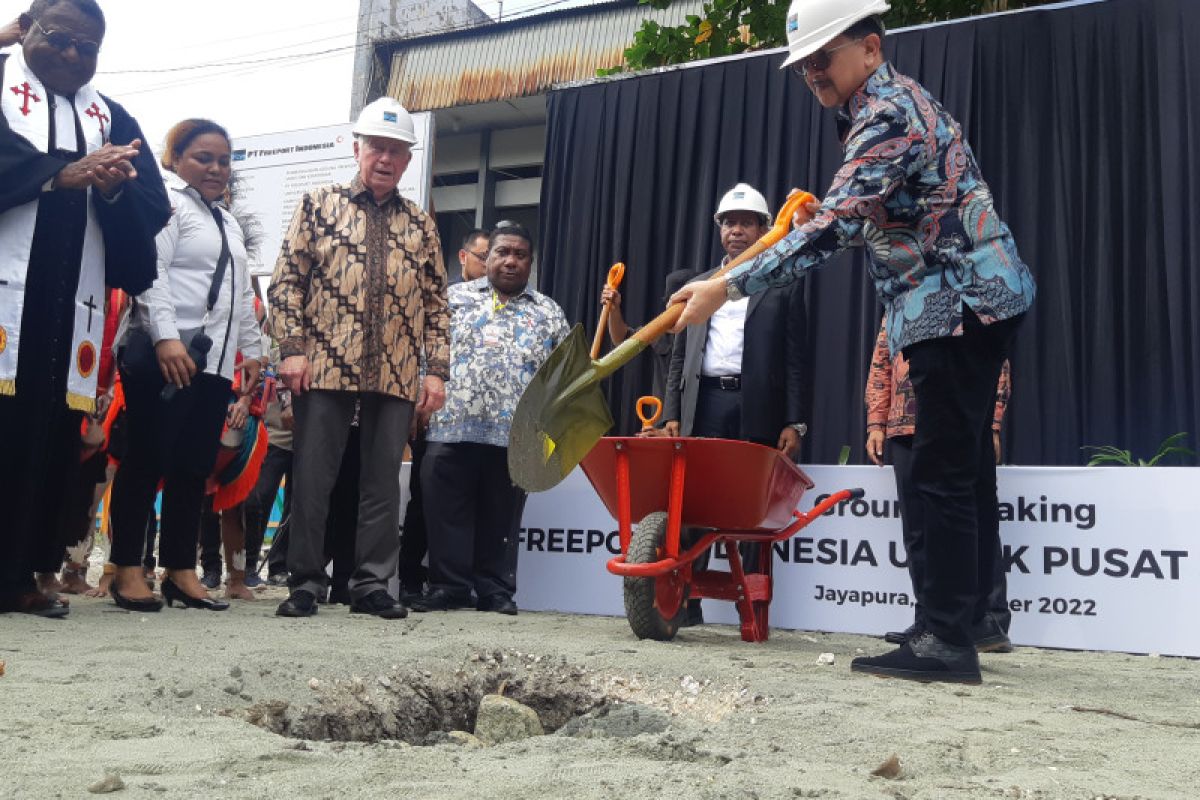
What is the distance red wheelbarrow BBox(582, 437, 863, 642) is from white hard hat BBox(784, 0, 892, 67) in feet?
3.88

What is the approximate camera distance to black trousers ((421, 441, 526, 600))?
4.57 meters

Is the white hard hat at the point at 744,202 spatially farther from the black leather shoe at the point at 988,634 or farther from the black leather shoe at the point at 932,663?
the black leather shoe at the point at 932,663

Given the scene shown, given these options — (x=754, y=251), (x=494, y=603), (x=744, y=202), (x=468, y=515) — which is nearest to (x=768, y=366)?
(x=744, y=202)

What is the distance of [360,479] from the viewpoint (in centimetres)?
422

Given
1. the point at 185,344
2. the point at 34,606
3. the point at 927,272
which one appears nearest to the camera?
the point at 927,272

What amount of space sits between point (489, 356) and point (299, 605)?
1.34 metres

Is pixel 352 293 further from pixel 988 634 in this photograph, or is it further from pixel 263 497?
pixel 988 634

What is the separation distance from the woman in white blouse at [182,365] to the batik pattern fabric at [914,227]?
1973mm

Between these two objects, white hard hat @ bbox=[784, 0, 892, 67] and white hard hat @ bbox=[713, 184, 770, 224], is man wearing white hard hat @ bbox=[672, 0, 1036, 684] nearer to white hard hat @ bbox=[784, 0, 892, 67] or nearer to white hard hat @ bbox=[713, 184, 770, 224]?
white hard hat @ bbox=[784, 0, 892, 67]

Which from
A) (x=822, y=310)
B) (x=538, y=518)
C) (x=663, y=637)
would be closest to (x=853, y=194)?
(x=663, y=637)

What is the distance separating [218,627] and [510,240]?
2.14m

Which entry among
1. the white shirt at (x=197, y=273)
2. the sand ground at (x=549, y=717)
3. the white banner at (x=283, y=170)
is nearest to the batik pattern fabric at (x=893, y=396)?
the sand ground at (x=549, y=717)

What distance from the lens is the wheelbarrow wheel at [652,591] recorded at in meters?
3.51

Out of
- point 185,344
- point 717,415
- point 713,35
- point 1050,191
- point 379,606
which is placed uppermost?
point 713,35
